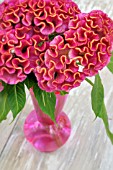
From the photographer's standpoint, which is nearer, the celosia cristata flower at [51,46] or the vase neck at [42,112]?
the celosia cristata flower at [51,46]

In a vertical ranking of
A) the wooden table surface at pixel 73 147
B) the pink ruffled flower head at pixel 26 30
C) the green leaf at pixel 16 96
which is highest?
the pink ruffled flower head at pixel 26 30

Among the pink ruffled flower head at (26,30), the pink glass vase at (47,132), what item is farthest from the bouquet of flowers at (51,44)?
the pink glass vase at (47,132)

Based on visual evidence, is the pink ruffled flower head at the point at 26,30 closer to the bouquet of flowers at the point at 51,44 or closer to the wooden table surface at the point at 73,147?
the bouquet of flowers at the point at 51,44

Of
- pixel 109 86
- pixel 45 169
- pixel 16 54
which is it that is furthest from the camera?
pixel 109 86

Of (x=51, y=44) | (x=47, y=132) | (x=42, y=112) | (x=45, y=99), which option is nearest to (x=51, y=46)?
(x=51, y=44)

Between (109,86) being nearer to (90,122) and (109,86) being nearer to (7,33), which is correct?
(90,122)

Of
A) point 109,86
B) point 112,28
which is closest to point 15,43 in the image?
point 112,28

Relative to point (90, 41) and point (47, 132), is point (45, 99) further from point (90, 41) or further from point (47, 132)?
point (47, 132)
